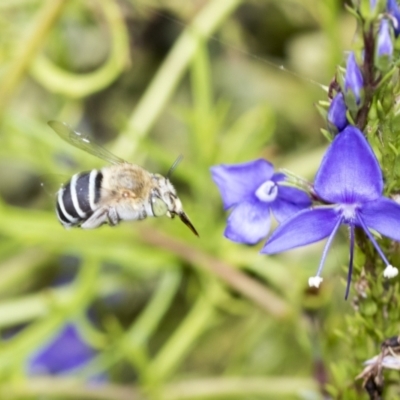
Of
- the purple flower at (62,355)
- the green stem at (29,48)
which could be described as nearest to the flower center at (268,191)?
the green stem at (29,48)

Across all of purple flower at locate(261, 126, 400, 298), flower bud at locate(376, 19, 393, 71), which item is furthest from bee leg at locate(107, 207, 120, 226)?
flower bud at locate(376, 19, 393, 71)

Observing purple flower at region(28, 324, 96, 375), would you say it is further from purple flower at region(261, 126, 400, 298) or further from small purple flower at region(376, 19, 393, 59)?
small purple flower at region(376, 19, 393, 59)

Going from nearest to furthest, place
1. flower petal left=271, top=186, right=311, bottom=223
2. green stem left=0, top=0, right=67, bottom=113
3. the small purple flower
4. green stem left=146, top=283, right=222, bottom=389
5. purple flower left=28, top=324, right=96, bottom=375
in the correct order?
the small purple flower, flower petal left=271, top=186, right=311, bottom=223, green stem left=0, top=0, right=67, bottom=113, green stem left=146, top=283, right=222, bottom=389, purple flower left=28, top=324, right=96, bottom=375

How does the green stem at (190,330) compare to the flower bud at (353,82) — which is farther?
the green stem at (190,330)

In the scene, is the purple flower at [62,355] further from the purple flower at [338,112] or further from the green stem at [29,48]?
the purple flower at [338,112]

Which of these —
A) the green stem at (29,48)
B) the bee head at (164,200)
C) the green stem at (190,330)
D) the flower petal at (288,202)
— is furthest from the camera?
the green stem at (190,330)

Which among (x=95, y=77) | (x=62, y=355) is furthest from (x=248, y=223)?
(x=62, y=355)

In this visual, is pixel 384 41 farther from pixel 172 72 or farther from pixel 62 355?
pixel 62 355
